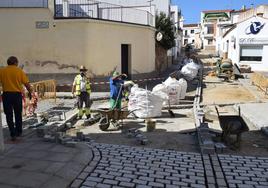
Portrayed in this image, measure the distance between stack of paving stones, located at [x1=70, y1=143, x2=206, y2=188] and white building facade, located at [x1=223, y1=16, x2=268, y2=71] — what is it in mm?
26546

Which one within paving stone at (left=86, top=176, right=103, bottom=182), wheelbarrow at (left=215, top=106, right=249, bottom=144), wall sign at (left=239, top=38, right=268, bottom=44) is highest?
wall sign at (left=239, top=38, right=268, bottom=44)

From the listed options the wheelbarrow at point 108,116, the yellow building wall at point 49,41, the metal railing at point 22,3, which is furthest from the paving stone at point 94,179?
the metal railing at point 22,3

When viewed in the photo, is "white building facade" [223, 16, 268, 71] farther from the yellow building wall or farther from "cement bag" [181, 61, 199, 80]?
the yellow building wall

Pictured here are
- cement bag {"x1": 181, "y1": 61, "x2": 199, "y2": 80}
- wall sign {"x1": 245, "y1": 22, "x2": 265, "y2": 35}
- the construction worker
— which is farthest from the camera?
wall sign {"x1": 245, "y1": 22, "x2": 265, "y2": 35}

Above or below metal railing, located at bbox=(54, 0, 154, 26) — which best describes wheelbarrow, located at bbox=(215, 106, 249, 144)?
below

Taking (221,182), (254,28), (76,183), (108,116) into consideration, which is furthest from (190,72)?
(76,183)

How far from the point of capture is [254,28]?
31.5m

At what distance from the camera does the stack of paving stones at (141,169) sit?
18.0 ft

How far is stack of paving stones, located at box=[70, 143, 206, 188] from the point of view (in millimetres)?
5477

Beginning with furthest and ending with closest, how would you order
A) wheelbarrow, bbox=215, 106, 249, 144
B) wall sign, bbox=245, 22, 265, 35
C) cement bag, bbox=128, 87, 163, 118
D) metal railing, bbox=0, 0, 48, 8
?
wall sign, bbox=245, 22, 265, 35
metal railing, bbox=0, 0, 48, 8
cement bag, bbox=128, 87, 163, 118
wheelbarrow, bbox=215, 106, 249, 144

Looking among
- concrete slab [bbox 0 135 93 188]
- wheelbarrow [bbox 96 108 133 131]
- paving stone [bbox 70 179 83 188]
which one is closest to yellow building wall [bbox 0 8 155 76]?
wheelbarrow [bbox 96 108 133 131]

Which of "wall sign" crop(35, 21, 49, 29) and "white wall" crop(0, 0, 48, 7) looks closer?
"wall sign" crop(35, 21, 49, 29)

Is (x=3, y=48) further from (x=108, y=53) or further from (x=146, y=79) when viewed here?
(x=146, y=79)

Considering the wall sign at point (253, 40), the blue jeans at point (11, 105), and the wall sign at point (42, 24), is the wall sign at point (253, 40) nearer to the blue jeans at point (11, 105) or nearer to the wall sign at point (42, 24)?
the wall sign at point (42, 24)
